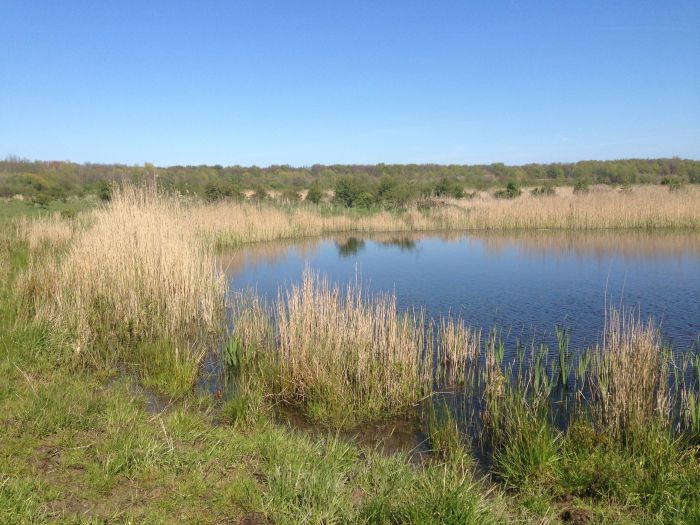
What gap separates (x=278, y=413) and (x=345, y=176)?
158ft

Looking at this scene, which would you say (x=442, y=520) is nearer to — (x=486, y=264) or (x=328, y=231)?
(x=486, y=264)

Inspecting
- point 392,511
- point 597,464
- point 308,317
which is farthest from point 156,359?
point 597,464

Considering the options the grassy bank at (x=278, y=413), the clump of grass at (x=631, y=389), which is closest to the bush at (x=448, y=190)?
the grassy bank at (x=278, y=413)

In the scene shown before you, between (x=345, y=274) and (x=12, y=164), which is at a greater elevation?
(x=12, y=164)

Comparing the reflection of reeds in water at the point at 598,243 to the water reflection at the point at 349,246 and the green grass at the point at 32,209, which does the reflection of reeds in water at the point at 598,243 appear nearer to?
the water reflection at the point at 349,246

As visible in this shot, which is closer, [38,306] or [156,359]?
[156,359]

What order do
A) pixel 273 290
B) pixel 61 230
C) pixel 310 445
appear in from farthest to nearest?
1. pixel 61 230
2. pixel 273 290
3. pixel 310 445

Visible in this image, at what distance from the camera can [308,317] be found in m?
5.67

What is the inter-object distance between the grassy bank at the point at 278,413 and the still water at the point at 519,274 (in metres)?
1.70

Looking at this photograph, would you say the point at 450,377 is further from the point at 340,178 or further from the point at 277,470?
the point at 340,178

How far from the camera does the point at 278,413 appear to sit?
5.04m

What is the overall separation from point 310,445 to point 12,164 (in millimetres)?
74763

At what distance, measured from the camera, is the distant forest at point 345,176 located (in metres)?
Answer: 37.2

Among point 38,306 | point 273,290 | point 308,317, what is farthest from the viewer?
point 273,290
